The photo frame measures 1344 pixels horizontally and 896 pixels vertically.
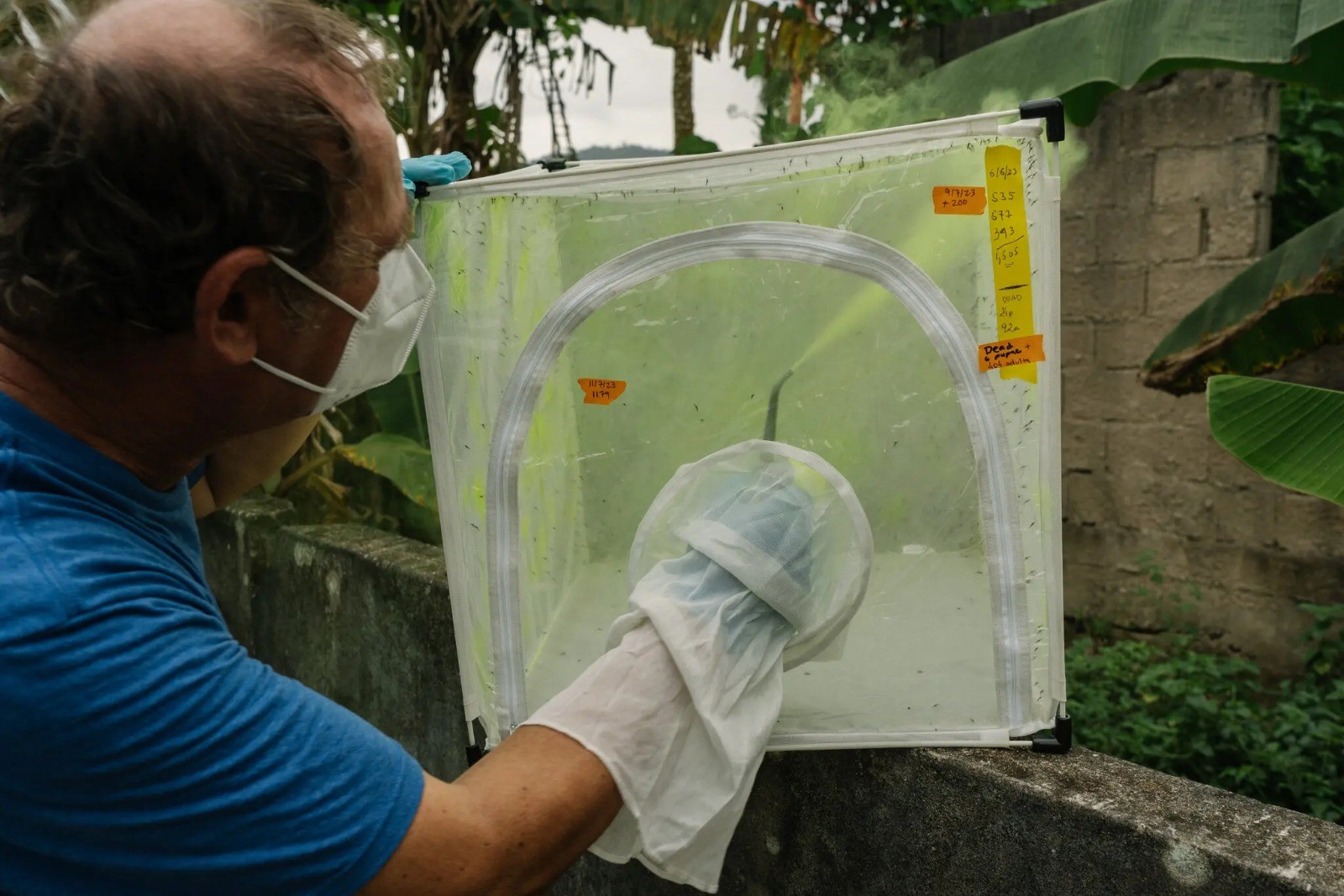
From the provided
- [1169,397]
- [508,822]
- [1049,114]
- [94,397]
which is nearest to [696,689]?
[508,822]

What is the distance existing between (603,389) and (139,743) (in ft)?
3.32

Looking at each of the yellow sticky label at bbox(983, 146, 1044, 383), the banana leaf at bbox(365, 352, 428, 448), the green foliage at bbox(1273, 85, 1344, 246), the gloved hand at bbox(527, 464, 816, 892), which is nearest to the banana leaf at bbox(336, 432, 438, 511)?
the banana leaf at bbox(365, 352, 428, 448)

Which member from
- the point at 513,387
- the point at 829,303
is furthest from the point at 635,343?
the point at 829,303

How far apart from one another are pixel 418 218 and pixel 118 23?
700 millimetres

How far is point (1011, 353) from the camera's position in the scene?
1.50 meters

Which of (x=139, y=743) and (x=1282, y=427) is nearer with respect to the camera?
(x=139, y=743)

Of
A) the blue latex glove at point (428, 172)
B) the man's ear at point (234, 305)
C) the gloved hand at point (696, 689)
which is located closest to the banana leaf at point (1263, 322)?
the gloved hand at point (696, 689)

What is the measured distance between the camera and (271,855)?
99 centimetres

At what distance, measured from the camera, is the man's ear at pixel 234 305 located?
1052mm

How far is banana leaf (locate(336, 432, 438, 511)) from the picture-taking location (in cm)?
350

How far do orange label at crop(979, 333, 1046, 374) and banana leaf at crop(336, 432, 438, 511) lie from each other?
2.30 meters

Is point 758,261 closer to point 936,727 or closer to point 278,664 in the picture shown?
point 936,727

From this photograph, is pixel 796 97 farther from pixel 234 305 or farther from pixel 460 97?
pixel 234 305

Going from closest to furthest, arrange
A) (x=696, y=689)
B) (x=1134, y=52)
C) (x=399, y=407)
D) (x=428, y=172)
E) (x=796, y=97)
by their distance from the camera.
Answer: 1. (x=696, y=689)
2. (x=428, y=172)
3. (x=1134, y=52)
4. (x=399, y=407)
5. (x=796, y=97)
